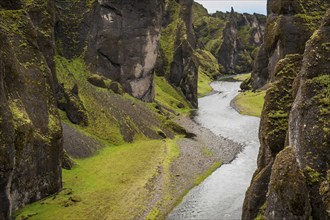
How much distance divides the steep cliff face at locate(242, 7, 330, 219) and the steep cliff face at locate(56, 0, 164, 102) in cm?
7776

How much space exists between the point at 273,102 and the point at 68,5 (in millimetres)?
85307

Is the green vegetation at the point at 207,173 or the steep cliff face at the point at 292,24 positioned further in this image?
the green vegetation at the point at 207,173

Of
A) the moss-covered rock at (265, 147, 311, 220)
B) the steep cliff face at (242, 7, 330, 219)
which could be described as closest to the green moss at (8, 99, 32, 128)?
the steep cliff face at (242, 7, 330, 219)

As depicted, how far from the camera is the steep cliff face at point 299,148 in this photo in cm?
2519

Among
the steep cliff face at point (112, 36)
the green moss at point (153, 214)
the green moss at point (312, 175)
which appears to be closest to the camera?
the green moss at point (312, 175)

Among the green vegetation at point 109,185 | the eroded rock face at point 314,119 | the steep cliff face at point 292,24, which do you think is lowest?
the green vegetation at point 109,185

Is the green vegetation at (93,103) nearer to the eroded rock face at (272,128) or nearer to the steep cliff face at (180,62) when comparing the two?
the eroded rock face at (272,128)

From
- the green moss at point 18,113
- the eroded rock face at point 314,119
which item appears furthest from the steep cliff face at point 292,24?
the green moss at point 18,113

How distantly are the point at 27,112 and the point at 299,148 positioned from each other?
108ft

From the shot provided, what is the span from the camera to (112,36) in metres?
107

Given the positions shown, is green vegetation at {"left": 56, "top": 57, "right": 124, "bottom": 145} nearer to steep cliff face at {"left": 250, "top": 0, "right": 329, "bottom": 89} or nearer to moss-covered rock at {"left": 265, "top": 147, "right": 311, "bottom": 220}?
steep cliff face at {"left": 250, "top": 0, "right": 329, "bottom": 89}

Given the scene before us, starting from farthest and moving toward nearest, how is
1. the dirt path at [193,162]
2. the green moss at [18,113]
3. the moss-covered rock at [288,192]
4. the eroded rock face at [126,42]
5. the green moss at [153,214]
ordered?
the eroded rock face at [126,42]
the dirt path at [193,162]
the green moss at [153,214]
the green moss at [18,113]
the moss-covered rock at [288,192]

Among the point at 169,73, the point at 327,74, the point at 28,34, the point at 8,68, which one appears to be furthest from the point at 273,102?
the point at 169,73

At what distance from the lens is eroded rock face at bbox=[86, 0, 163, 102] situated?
106 meters
